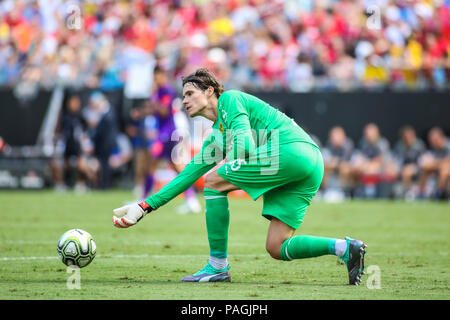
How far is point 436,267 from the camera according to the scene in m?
8.17

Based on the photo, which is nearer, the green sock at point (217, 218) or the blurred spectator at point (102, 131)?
the green sock at point (217, 218)

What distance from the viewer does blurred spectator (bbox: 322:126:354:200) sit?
19562 mm

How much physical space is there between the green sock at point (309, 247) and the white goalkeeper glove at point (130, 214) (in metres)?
1.30

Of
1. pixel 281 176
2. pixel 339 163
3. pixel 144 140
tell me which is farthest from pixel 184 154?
pixel 281 176

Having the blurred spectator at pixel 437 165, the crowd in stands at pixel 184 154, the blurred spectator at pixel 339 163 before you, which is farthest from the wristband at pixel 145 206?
the blurred spectator at pixel 437 165

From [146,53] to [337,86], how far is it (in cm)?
541

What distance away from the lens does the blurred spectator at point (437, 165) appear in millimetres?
18672

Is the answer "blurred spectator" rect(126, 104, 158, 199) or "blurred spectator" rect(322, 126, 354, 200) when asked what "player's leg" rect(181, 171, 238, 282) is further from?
"blurred spectator" rect(322, 126, 354, 200)

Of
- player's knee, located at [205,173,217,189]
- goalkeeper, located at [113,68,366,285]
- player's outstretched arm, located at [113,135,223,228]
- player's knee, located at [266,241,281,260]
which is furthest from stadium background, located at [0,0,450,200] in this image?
player's knee, located at [266,241,281,260]

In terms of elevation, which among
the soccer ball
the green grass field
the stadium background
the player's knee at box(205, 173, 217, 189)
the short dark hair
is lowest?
the green grass field

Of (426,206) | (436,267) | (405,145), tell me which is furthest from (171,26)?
(436,267)

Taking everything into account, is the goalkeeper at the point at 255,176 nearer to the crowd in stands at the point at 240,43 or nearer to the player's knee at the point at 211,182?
the player's knee at the point at 211,182

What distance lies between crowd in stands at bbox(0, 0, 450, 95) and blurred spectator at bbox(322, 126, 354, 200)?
138 centimetres

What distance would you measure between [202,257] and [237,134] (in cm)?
268
